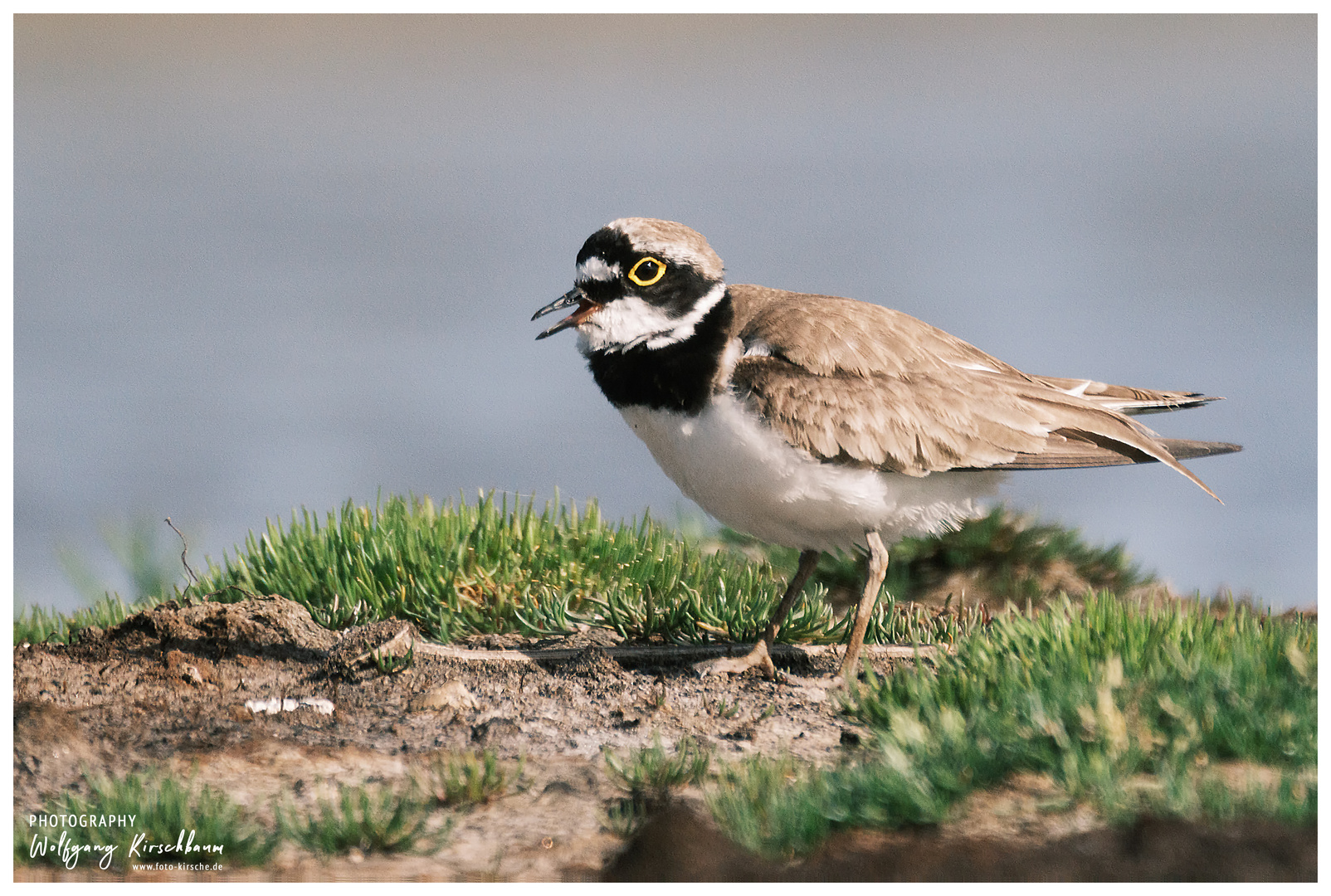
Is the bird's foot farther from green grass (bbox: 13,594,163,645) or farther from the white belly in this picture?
green grass (bbox: 13,594,163,645)

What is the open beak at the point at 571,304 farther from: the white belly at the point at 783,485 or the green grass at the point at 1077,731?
the green grass at the point at 1077,731

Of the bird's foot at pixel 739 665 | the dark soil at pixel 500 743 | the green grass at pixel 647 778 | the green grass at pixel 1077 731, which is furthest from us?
the bird's foot at pixel 739 665

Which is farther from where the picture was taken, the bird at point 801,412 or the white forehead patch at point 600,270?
the white forehead patch at point 600,270

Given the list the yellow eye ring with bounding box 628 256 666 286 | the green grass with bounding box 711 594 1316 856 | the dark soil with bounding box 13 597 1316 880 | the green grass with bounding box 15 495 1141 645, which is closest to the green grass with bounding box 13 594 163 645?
the green grass with bounding box 15 495 1141 645

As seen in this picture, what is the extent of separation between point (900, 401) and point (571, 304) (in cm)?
151

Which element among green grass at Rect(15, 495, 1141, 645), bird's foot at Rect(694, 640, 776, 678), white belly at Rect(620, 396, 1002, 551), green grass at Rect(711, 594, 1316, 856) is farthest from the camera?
green grass at Rect(15, 495, 1141, 645)

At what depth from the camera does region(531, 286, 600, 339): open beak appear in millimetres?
5184

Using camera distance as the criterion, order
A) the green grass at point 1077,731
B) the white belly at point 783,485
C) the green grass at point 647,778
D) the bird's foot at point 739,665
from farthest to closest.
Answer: the bird's foot at point 739,665 → the white belly at point 783,485 → the green grass at point 647,778 → the green grass at point 1077,731

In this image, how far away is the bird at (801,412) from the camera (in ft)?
16.4

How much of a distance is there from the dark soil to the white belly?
25.9 inches

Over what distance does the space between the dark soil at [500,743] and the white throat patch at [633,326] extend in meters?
1.35

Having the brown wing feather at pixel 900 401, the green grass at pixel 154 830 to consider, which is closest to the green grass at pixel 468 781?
the green grass at pixel 154 830

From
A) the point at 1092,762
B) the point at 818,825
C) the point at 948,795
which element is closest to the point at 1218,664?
the point at 1092,762

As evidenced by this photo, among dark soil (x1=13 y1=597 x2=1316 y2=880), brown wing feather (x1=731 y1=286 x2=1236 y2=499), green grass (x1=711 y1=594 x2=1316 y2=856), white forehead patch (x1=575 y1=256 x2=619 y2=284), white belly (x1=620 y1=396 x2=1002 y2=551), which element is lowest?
dark soil (x1=13 y1=597 x2=1316 y2=880)
